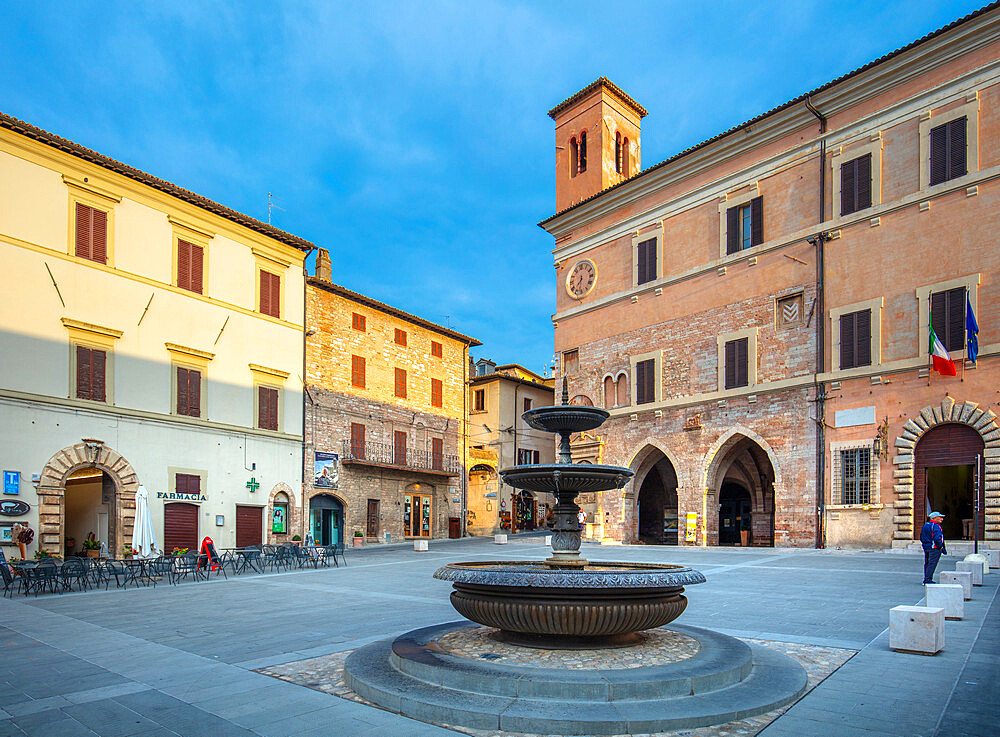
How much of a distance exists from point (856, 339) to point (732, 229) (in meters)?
7.08

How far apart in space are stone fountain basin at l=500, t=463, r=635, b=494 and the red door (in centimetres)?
1855

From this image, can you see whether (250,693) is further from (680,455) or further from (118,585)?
(680,455)

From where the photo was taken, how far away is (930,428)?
69.4 ft

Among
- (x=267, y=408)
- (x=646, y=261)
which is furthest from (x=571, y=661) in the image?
(x=646, y=261)

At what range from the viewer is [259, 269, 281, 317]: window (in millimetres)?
27547

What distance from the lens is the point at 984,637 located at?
8.19 m

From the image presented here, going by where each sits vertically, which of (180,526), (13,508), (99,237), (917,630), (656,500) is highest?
(99,237)

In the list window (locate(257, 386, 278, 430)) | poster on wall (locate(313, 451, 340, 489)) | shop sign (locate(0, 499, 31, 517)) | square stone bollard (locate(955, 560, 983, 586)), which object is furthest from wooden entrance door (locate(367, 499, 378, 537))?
square stone bollard (locate(955, 560, 983, 586))

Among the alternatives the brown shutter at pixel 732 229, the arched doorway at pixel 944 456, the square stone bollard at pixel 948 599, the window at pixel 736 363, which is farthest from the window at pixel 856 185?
the square stone bollard at pixel 948 599

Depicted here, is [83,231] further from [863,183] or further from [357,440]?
[863,183]

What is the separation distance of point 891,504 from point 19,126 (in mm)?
28316

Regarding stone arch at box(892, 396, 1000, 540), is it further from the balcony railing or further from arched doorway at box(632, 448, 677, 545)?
the balcony railing

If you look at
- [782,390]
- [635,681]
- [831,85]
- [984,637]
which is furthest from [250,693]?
[831,85]

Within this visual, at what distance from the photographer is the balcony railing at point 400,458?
31875 millimetres
